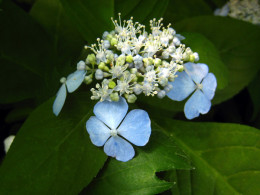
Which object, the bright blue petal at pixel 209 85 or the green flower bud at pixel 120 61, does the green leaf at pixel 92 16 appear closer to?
the green flower bud at pixel 120 61

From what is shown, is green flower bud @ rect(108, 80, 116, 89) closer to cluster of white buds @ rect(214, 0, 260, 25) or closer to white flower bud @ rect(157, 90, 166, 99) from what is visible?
white flower bud @ rect(157, 90, 166, 99)

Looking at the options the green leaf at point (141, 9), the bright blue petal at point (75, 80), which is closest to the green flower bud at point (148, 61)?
the bright blue petal at point (75, 80)

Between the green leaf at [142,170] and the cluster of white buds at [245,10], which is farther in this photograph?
the cluster of white buds at [245,10]

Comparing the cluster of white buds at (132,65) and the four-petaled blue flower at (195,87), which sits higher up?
the cluster of white buds at (132,65)

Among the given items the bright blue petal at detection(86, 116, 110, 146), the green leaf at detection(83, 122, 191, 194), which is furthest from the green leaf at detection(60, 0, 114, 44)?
the green leaf at detection(83, 122, 191, 194)

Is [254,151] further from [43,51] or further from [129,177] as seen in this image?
[43,51]

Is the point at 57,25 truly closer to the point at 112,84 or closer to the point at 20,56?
the point at 20,56

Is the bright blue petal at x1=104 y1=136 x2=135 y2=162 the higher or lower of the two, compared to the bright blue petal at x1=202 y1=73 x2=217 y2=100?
higher
